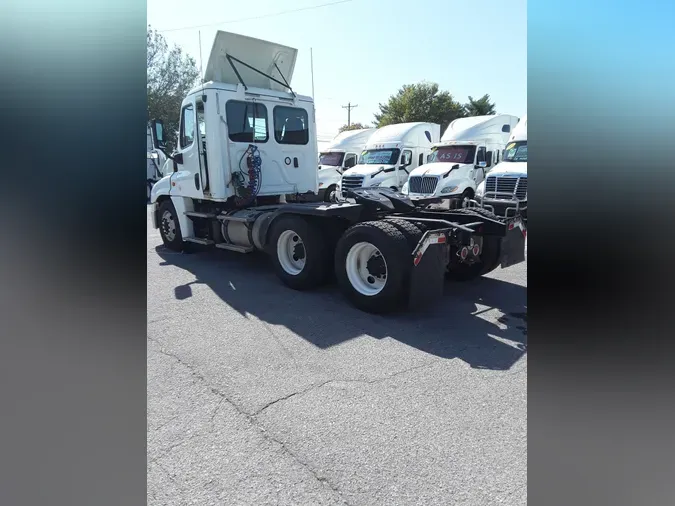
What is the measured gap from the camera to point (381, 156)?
1633 centimetres

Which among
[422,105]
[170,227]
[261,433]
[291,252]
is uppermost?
[422,105]

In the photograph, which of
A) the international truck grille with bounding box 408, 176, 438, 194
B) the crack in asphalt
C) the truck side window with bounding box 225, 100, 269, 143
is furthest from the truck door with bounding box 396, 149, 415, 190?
the crack in asphalt

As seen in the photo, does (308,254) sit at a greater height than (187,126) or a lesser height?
lesser

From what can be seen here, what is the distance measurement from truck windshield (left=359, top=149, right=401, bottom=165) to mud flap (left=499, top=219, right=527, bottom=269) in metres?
10.4

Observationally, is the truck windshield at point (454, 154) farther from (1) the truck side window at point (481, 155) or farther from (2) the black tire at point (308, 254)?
(2) the black tire at point (308, 254)

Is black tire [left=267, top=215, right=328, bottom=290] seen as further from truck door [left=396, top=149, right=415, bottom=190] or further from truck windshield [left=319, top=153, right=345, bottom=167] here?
truck windshield [left=319, top=153, right=345, bottom=167]

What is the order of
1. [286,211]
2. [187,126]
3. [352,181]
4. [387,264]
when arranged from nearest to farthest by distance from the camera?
[387,264] < [286,211] < [187,126] < [352,181]

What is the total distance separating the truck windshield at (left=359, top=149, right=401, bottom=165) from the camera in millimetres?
16078

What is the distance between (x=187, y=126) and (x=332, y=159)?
1139cm

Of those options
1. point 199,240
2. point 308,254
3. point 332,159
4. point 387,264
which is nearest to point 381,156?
point 332,159

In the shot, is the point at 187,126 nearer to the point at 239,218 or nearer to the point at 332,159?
the point at 239,218

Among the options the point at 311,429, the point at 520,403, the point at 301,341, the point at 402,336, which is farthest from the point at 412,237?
the point at 311,429
